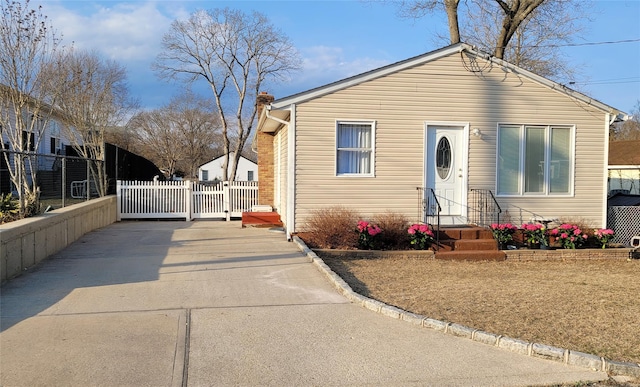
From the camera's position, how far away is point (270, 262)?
8.66 metres

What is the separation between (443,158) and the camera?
11586mm

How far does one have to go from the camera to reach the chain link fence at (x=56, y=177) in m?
10.1

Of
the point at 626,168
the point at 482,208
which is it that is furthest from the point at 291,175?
the point at 626,168

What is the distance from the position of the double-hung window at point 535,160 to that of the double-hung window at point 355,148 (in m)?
3.10

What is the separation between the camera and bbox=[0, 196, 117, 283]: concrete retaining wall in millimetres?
7016

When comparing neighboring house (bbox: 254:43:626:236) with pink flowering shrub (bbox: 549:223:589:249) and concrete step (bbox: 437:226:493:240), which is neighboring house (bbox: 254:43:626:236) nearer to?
concrete step (bbox: 437:226:493:240)

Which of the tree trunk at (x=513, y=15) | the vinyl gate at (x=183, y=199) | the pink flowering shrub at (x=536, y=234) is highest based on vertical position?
the tree trunk at (x=513, y=15)

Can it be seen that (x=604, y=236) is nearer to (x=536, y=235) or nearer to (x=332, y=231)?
(x=536, y=235)

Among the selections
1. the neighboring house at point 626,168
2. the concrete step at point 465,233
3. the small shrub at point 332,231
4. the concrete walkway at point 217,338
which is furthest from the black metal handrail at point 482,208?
the neighboring house at point 626,168

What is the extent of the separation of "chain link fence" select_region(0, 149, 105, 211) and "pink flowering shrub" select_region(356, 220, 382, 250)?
622 cm

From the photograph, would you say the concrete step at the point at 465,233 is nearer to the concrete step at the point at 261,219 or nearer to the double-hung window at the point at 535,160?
the double-hung window at the point at 535,160

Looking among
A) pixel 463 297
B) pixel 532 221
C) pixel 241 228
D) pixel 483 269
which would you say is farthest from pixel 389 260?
pixel 241 228

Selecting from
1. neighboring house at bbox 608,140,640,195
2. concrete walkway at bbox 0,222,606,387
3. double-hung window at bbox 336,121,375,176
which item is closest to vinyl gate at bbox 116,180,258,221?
double-hung window at bbox 336,121,375,176

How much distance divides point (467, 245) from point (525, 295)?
3629 mm
